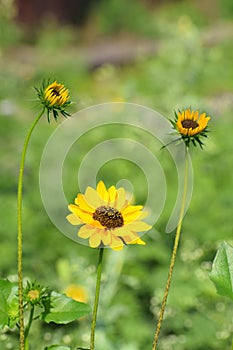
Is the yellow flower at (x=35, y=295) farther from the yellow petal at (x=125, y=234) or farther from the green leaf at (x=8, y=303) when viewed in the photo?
the yellow petal at (x=125, y=234)

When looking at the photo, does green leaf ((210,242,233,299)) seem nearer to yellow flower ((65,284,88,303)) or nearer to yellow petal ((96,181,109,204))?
yellow petal ((96,181,109,204))

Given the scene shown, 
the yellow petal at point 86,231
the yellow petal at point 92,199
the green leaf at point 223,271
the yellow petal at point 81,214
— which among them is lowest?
the green leaf at point 223,271

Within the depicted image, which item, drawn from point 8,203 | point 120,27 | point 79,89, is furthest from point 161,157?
point 120,27

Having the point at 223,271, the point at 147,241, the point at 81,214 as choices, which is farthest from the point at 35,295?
the point at 147,241

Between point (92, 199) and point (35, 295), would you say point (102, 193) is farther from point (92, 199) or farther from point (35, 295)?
point (35, 295)

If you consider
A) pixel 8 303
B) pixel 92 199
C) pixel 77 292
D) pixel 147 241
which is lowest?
pixel 8 303

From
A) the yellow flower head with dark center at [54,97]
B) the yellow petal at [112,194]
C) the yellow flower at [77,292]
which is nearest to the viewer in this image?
the yellow flower head with dark center at [54,97]

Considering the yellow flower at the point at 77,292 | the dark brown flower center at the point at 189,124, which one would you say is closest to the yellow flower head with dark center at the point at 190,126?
the dark brown flower center at the point at 189,124
